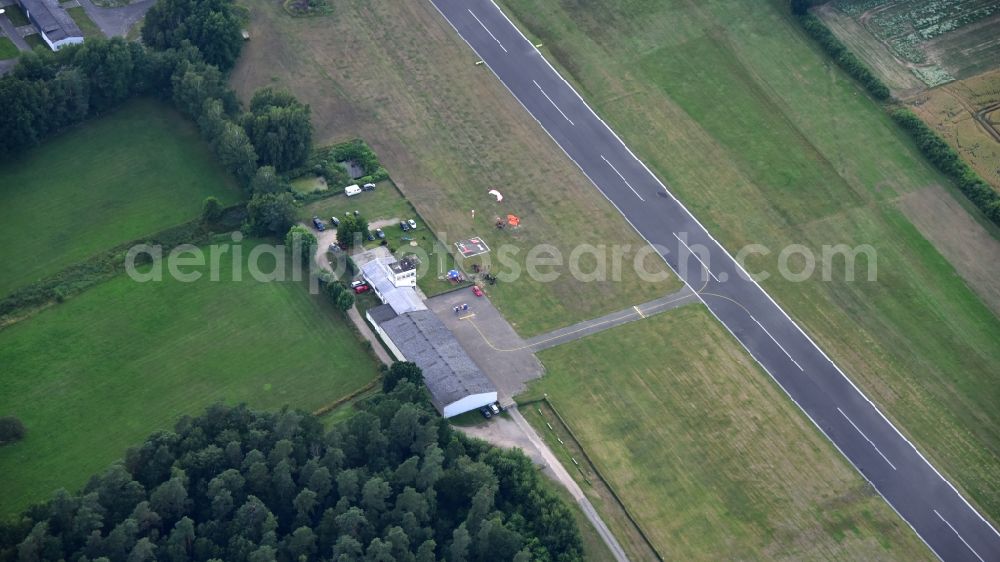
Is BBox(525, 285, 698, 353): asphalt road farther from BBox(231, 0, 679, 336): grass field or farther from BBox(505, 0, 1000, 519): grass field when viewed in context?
BBox(505, 0, 1000, 519): grass field

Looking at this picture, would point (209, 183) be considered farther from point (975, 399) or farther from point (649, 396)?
point (975, 399)

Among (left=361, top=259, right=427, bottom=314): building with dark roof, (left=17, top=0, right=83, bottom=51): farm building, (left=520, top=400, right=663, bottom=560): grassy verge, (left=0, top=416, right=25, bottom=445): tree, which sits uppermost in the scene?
(left=17, top=0, right=83, bottom=51): farm building

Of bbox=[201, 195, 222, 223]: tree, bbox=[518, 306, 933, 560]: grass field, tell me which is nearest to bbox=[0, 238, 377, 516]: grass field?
bbox=[201, 195, 222, 223]: tree

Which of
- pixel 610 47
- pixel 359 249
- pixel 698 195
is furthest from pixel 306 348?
pixel 610 47

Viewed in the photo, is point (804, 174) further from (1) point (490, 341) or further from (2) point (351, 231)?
(2) point (351, 231)

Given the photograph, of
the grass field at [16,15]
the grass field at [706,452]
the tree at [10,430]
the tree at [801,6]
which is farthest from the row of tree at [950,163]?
the grass field at [16,15]

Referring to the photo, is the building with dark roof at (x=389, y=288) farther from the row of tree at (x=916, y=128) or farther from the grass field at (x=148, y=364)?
the row of tree at (x=916, y=128)
